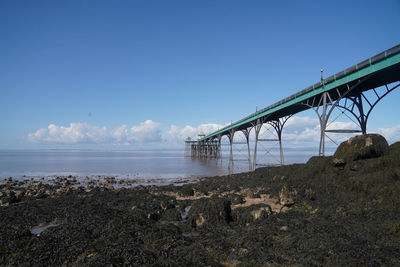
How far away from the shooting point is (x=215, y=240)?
7.69m

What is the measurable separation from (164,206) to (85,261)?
684cm

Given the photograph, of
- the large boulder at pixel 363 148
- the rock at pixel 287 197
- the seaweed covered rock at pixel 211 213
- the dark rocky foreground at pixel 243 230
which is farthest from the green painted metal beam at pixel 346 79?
the seaweed covered rock at pixel 211 213

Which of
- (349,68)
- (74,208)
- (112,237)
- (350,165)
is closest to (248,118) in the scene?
(349,68)

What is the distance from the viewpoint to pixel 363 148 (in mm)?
12625

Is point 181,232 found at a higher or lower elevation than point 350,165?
lower

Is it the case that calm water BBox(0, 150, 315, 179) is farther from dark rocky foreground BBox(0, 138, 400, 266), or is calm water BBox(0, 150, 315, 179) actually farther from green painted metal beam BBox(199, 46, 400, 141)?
dark rocky foreground BBox(0, 138, 400, 266)

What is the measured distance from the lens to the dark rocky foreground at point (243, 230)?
6320mm

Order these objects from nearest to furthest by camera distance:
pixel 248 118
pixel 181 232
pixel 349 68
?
pixel 181 232
pixel 349 68
pixel 248 118

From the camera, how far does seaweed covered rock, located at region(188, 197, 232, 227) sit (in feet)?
32.0

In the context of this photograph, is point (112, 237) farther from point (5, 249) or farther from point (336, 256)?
point (336, 256)

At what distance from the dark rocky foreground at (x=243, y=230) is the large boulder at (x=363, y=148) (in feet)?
0.65

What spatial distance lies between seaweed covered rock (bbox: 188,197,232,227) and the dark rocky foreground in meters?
0.04

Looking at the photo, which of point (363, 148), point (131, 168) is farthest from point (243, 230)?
point (131, 168)

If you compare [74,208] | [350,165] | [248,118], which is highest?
[248,118]
